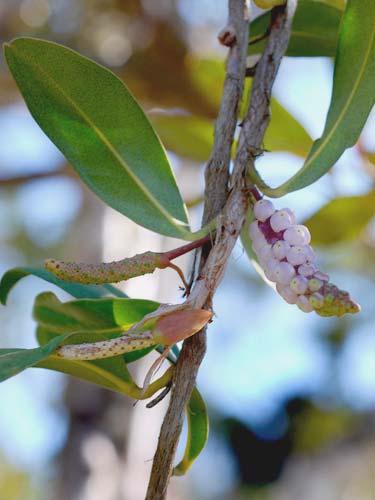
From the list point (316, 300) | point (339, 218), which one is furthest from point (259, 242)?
point (339, 218)

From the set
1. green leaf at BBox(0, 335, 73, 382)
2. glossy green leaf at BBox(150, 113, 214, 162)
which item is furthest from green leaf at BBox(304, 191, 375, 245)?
green leaf at BBox(0, 335, 73, 382)

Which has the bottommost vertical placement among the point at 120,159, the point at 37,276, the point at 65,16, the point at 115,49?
the point at 37,276

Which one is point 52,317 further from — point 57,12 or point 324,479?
point 324,479

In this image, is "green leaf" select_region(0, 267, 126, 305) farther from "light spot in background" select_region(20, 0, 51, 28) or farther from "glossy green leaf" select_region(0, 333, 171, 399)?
"light spot in background" select_region(20, 0, 51, 28)

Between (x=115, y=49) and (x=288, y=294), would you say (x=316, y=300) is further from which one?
(x=115, y=49)

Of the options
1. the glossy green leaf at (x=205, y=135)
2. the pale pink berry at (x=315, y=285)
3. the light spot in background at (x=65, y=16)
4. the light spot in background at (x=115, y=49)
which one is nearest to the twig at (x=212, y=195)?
the pale pink berry at (x=315, y=285)

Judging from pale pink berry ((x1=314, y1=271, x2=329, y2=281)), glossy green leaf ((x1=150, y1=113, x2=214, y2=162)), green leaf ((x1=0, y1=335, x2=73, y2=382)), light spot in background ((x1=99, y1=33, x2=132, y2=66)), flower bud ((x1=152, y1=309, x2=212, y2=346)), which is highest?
light spot in background ((x1=99, y1=33, x2=132, y2=66))

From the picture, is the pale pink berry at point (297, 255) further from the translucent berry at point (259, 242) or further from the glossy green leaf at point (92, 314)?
the glossy green leaf at point (92, 314)
